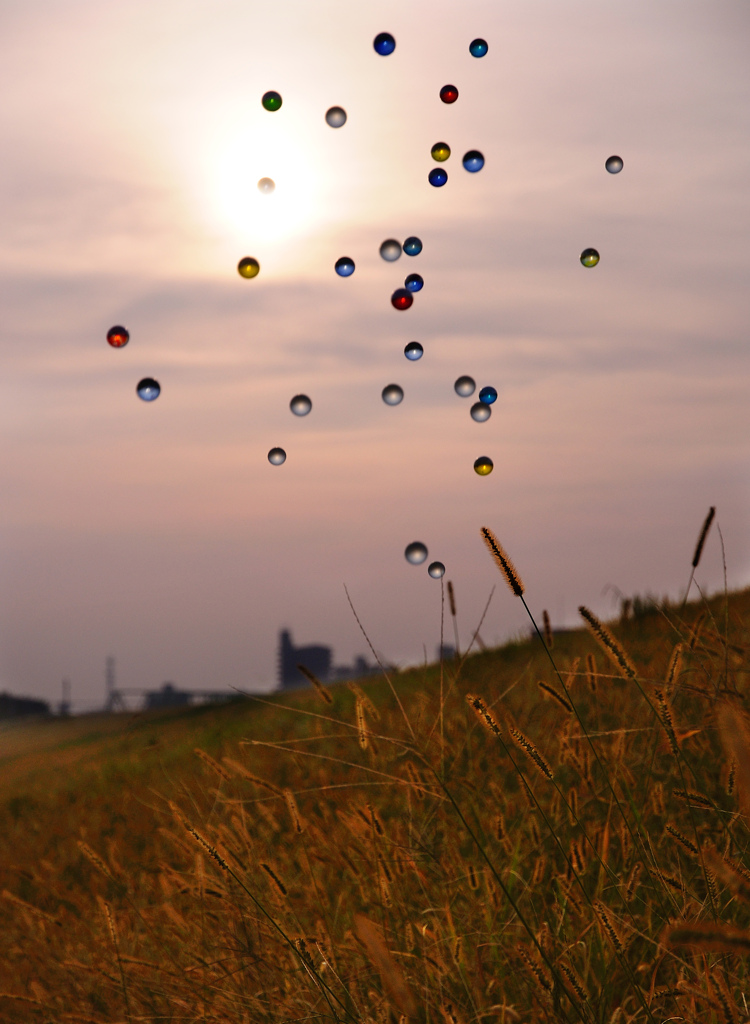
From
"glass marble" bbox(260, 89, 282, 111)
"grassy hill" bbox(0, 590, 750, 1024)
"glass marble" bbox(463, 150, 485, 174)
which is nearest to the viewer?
"grassy hill" bbox(0, 590, 750, 1024)

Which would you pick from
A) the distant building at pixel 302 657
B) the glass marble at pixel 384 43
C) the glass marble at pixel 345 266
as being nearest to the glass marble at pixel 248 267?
the glass marble at pixel 345 266

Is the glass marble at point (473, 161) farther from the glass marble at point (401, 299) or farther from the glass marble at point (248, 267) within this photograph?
the glass marble at point (248, 267)

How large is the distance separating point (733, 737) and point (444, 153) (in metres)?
4.78

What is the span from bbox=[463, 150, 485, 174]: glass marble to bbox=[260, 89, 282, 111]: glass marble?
103 centimetres

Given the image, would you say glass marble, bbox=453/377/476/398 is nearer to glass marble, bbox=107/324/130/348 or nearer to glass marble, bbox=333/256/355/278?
glass marble, bbox=333/256/355/278

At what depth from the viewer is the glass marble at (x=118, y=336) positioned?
15.1 ft

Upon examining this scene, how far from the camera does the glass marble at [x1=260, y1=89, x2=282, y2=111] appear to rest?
4738mm

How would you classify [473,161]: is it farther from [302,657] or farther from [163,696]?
[302,657]

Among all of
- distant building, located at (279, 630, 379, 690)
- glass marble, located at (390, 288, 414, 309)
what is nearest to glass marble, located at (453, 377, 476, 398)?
glass marble, located at (390, 288, 414, 309)

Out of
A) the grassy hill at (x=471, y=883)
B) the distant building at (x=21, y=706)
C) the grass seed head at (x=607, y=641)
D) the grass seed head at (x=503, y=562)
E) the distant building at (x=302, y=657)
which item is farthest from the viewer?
the distant building at (x=302, y=657)

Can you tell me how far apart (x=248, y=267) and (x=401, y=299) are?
75 centimetres

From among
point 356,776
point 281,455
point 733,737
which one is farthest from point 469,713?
point 733,737

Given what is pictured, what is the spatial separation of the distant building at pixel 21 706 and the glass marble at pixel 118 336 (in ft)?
82.5

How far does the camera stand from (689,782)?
11.2 ft
